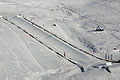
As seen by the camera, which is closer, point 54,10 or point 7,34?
point 7,34

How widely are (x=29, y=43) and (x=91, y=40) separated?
25.5 ft

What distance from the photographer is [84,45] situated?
29.6m

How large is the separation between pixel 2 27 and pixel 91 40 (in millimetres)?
12585

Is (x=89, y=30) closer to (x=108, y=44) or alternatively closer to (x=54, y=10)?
(x=108, y=44)

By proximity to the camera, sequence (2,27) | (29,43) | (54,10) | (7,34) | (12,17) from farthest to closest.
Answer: (54,10) → (12,17) → (2,27) → (7,34) → (29,43)

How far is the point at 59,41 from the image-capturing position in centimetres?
3005

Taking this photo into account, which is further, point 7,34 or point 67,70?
point 7,34

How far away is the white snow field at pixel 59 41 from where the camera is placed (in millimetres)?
23172

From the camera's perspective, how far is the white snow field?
23.2 m

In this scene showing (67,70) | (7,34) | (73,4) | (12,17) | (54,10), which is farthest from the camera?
(73,4)

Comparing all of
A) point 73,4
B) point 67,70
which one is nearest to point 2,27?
point 67,70

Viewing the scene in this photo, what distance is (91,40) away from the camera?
1214 inches

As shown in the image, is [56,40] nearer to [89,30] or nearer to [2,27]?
[89,30]

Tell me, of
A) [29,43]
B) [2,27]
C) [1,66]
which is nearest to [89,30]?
[29,43]
